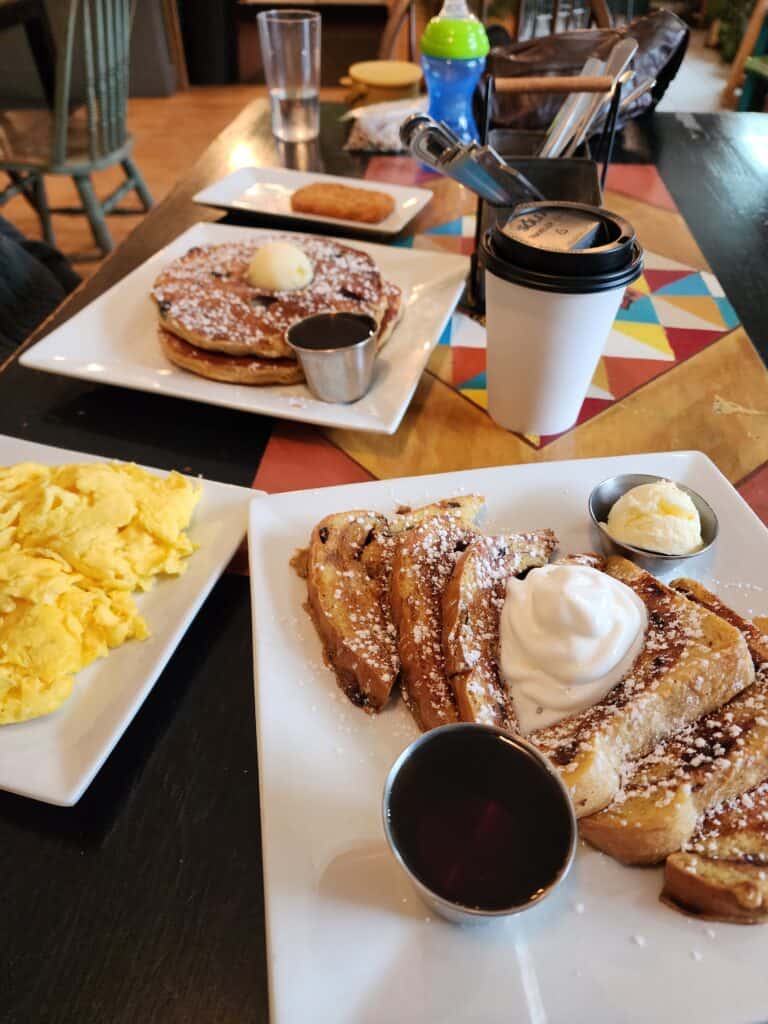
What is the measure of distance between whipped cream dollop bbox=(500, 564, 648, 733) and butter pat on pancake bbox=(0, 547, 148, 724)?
0.59 metres

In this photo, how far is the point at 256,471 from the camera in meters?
1.48

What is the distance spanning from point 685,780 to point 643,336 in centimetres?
132

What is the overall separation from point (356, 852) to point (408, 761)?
0.13 metres

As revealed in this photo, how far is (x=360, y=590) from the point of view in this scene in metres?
1.12

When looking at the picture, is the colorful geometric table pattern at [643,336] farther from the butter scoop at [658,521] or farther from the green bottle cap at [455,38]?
the green bottle cap at [455,38]

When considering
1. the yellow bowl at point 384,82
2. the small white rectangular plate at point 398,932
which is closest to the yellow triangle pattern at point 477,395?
the small white rectangular plate at point 398,932

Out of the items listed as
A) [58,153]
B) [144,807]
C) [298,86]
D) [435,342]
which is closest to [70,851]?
[144,807]

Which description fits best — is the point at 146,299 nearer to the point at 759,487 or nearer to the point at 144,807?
the point at 144,807

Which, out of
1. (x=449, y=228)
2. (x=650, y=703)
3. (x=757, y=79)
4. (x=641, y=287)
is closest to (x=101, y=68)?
(x=449, y=228)

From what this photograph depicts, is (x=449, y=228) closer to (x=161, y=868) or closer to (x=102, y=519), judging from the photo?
(x=102, y=519)

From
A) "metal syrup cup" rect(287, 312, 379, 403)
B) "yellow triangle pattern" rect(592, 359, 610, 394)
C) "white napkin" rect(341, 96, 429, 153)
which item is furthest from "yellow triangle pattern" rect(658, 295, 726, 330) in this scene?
"white napkin" rect(341, 96, 429, 153)

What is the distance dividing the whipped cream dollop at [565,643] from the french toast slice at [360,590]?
0.18m

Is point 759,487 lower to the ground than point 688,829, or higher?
lower

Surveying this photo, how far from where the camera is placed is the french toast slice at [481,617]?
93cm
